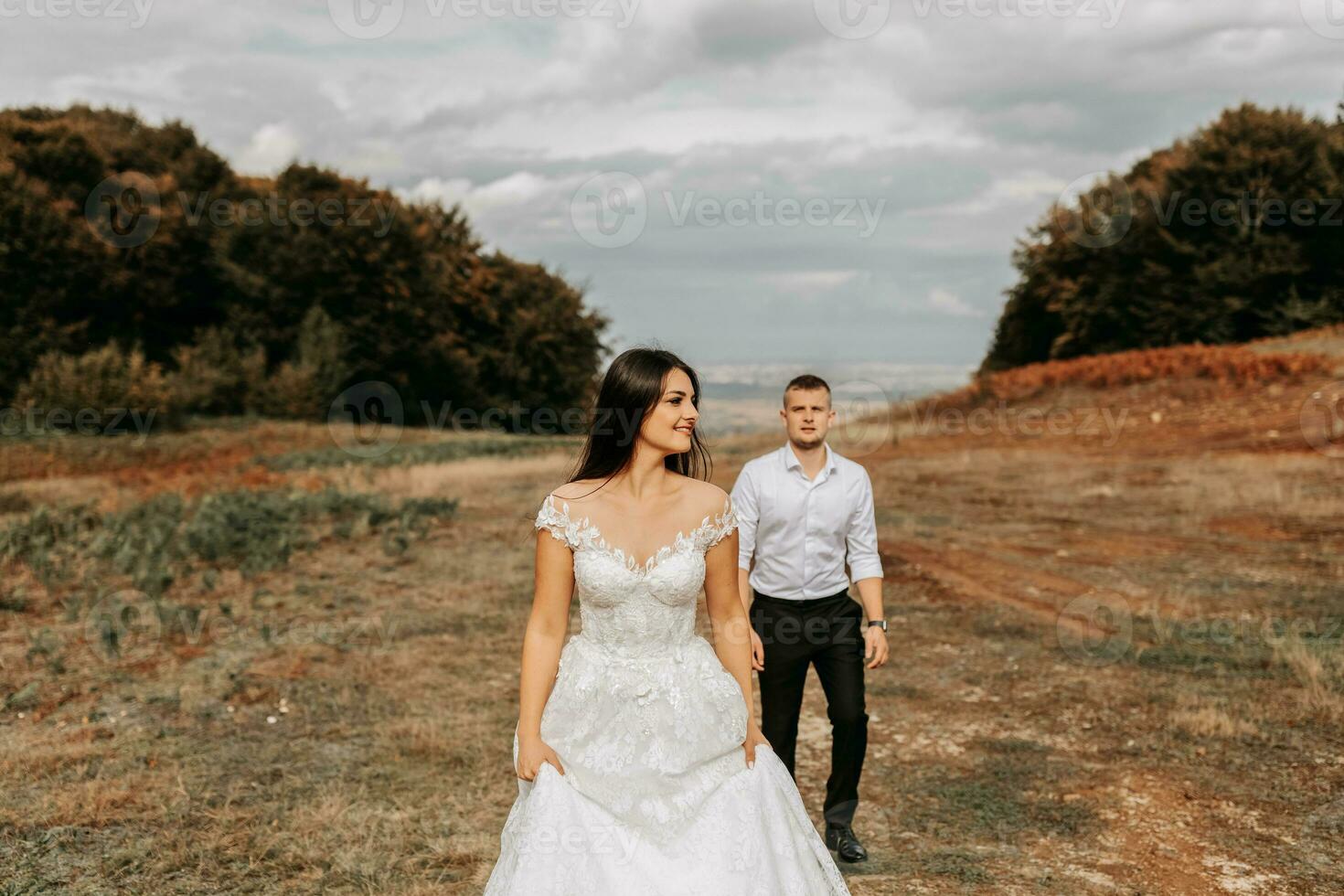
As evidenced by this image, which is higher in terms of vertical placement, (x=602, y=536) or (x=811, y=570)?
(x=602, y=536)

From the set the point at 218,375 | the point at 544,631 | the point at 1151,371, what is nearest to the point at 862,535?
the point at 544,631

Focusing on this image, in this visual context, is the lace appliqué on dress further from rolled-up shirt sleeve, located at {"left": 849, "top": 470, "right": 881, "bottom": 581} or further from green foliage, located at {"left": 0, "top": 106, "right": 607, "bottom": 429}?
green foliage, located at {"left": 0, "top": 106, "right": 607, "bottom": 429}

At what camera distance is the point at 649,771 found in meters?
3.35

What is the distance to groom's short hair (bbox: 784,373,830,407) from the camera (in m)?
5.23

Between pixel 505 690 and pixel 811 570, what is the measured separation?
443 cm

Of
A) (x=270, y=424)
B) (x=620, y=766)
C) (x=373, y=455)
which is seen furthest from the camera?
(x=270, y=424)

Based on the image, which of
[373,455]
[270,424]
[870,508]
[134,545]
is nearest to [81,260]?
[270,424]

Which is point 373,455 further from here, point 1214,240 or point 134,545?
point 1214,240

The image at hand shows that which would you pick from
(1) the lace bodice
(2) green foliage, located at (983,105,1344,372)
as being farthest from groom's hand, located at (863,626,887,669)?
(2) green foliage, located at (983,105,1344,372)

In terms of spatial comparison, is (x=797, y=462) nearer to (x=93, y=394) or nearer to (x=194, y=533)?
(x=194, y=533)

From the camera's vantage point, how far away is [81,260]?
1375 inches

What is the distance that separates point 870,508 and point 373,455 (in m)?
23.1

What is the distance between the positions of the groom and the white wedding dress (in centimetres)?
164

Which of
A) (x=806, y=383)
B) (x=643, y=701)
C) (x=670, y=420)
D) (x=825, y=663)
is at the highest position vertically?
(x=806, y=383)
